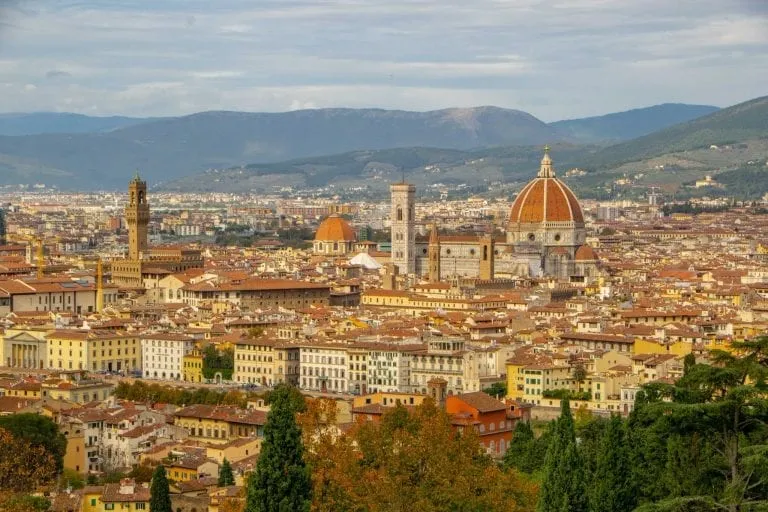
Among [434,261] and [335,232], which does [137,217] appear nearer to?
[434,261]

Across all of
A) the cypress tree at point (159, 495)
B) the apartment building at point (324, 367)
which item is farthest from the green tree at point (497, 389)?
the cypress tree at point (159, 495)

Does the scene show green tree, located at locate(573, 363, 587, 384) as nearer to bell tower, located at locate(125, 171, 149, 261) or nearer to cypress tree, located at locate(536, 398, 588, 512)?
cypress tree, located at locate(536, 398, 588, 512)

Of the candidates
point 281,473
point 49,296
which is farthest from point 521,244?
point 281,473

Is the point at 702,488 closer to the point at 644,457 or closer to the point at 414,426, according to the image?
the point at 644,457

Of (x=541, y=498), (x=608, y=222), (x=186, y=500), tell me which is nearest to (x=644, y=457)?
(x=541, y=498)

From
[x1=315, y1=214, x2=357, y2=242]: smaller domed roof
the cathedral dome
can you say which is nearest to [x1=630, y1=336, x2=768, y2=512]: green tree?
the cathedral dome
